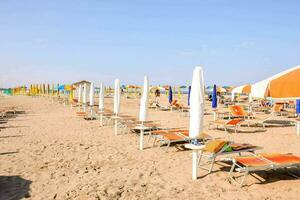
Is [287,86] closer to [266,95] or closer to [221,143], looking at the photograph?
[266,95]

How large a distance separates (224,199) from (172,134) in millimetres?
3875

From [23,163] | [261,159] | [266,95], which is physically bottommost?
[23,163]

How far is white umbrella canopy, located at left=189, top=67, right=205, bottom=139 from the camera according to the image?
4898 millimetres

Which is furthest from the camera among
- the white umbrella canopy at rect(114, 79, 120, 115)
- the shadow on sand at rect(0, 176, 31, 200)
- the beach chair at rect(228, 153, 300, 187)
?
the white umbrella canopy at rect(114, 79, 120, 115)

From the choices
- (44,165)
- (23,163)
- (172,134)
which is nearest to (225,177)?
(172,134)

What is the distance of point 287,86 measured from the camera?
3.75 meters

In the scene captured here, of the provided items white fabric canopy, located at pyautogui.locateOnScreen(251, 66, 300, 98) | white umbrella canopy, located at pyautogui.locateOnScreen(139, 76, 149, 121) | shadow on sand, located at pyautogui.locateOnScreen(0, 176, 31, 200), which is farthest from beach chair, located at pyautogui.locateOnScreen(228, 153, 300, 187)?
shadow on sand, located at pyautogui.locateOnScreen(0, 176, 31, 200)

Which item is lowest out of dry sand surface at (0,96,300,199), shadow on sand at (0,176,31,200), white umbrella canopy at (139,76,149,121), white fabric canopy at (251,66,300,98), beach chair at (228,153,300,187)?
shadow on sand at (0,176,31,200)

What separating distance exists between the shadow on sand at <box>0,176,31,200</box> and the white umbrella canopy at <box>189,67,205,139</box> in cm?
290

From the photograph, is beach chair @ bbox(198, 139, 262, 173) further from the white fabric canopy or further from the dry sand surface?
the white fabric canopy

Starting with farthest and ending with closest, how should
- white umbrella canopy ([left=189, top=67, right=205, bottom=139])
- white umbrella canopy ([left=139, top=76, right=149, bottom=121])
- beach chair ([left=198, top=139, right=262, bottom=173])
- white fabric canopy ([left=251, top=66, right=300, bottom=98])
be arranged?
white umbrella canopy ([left=139, top=76, right=149, bottom=121]), beach chair ([left=198, top=139, right=262, bottom=173]), white umbrella canopy ([left=189, top=67, right=205, bottom=139]), white fabric canopy ([left=251, top=66, right=300, bottom=98])

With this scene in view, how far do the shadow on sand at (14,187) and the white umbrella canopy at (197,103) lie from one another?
2895 millimetres

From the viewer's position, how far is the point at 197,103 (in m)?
4.93

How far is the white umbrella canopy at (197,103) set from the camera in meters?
4.90
